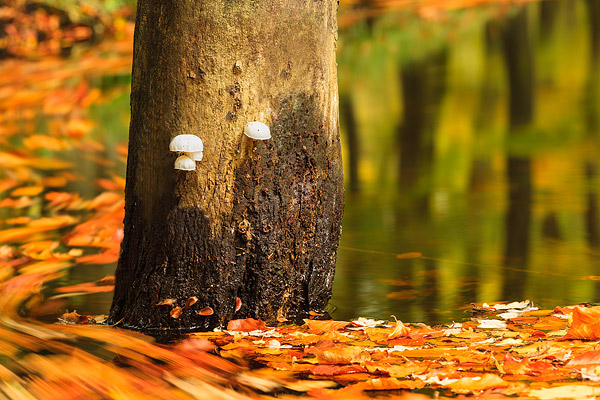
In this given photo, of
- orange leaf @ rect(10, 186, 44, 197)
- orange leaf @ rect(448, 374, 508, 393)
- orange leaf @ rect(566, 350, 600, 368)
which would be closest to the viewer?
orange leaf @ rect(448, 374, 508, 393)

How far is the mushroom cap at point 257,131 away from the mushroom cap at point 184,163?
250mm

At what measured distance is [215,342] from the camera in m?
3.40

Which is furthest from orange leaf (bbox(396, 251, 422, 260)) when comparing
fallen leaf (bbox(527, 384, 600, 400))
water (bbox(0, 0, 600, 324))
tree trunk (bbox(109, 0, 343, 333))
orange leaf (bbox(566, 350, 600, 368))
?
fallen leaf (bbox(527, 384, 600, 400))

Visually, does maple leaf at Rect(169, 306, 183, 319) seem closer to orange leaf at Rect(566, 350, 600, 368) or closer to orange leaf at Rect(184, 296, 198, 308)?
orange leaf at Rect(184, 296, 198, 308)

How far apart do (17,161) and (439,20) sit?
10232mm

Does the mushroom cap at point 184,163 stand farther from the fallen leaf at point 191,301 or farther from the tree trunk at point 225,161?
the fallen leaf at point 191,301

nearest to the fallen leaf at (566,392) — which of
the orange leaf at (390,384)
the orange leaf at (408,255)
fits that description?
the orange leaf at (390,384)

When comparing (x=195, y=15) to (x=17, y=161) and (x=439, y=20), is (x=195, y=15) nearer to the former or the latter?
(x=17, y=161)

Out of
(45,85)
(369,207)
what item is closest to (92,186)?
(369,207)

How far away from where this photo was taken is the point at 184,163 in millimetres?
3338

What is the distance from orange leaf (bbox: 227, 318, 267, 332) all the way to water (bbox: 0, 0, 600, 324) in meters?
0.42

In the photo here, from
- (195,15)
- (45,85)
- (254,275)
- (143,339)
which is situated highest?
(45,85)

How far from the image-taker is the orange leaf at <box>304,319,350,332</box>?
11.6 ft

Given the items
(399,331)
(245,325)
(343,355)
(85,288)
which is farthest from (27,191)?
(343,355)
